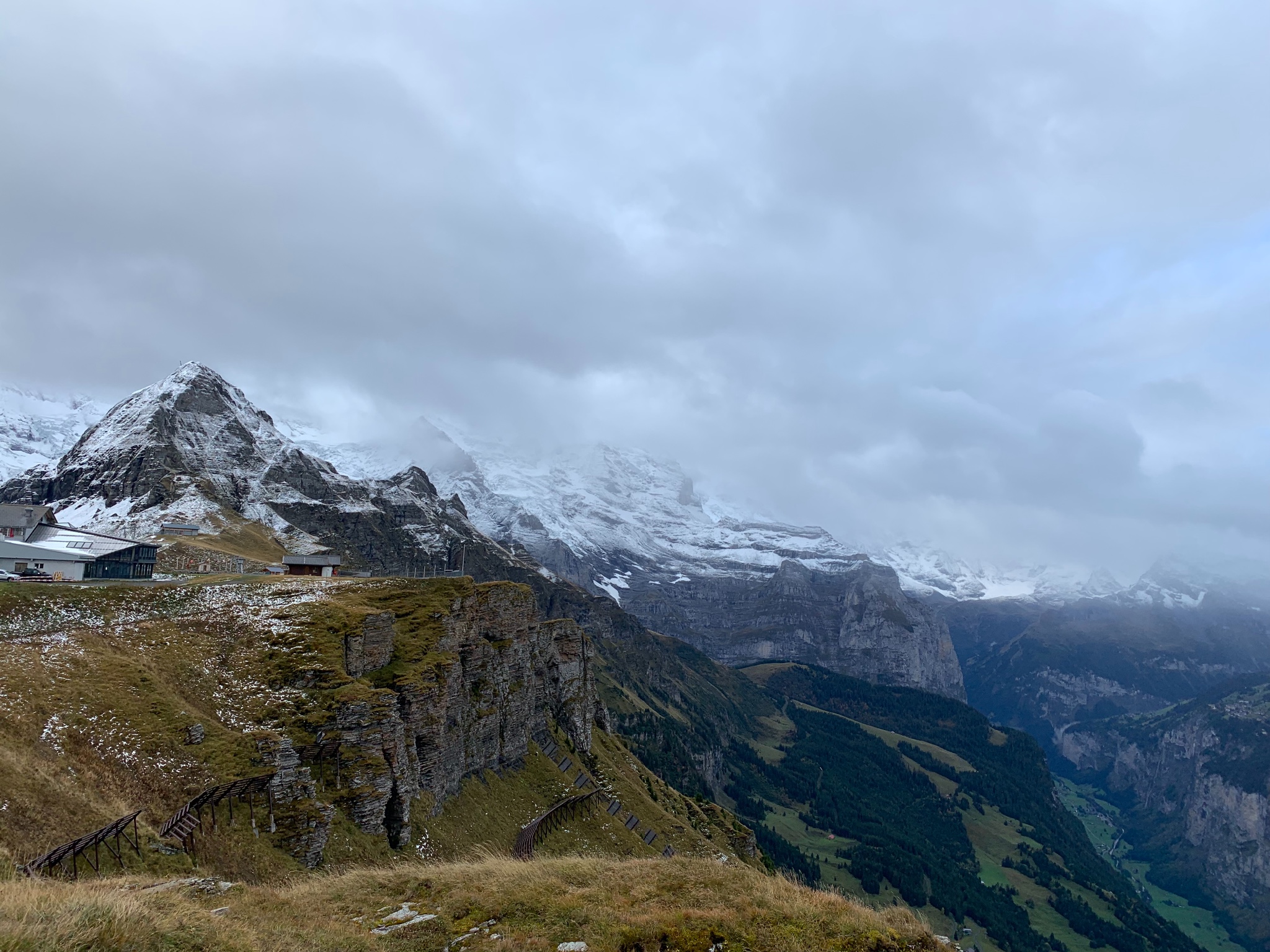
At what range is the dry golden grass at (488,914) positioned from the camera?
16.4 meters

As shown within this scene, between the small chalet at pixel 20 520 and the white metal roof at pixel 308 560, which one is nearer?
the small chalet at pixel 20 520

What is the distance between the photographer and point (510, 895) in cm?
2431

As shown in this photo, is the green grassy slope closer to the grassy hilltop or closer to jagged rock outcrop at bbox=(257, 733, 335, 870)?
the grassy hilltop

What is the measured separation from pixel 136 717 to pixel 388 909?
3182cm

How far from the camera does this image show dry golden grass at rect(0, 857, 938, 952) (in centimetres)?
1642

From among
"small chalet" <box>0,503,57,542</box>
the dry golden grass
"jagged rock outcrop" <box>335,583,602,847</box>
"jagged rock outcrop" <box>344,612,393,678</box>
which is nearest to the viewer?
the dry golden grass

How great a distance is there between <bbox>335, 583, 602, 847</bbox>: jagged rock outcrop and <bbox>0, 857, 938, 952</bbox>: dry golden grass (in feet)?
97.1

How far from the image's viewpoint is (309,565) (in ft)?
358

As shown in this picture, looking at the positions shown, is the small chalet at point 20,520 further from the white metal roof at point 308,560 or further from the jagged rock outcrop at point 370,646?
the jagged rock outcrop at point 370,646

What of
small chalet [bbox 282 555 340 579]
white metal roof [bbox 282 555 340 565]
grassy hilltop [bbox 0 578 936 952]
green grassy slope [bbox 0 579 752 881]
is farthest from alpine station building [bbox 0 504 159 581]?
small chalet [bbox 282 555 340 579]

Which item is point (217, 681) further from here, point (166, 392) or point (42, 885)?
point (166, 392)

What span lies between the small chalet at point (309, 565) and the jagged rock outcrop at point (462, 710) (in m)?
33.1

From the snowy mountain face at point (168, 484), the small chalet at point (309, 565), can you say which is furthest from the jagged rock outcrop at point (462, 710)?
the snowy mountain face at point (168, 484)

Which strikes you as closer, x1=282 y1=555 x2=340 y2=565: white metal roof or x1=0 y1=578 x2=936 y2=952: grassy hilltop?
x1=0 y1=578 x2=936 y2=952: grassy hilltop
